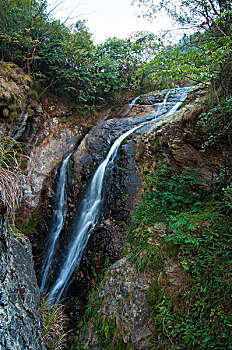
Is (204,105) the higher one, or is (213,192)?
(204,105)

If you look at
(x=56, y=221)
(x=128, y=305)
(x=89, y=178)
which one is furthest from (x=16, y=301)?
(x=89, y=178)

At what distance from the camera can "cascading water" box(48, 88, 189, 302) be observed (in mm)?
4285

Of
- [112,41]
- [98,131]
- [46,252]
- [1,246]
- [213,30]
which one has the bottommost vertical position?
[46,252]

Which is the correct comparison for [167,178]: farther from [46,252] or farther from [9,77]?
[9,77]

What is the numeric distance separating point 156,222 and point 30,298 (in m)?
2.42

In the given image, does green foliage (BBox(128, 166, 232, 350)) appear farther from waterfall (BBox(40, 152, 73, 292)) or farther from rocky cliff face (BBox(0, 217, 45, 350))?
waterfall (BBox(40, 152, 73, 292))

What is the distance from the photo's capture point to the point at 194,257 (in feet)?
9.15

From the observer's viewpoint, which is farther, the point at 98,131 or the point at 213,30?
the point at 98,131

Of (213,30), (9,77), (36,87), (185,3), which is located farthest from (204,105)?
(36,87)

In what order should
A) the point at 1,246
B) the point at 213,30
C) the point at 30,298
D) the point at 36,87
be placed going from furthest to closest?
the point at 36,87
the point at 213,30
the point at 30,298
the point at 1,246

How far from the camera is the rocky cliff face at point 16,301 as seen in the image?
1721mm

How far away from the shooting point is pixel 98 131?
23.8ft

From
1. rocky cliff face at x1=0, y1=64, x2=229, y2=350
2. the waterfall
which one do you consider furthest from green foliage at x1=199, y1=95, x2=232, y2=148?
the waterfall

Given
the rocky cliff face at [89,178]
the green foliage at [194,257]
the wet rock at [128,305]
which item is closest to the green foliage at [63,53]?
the rocky cliff face at [89,178]
